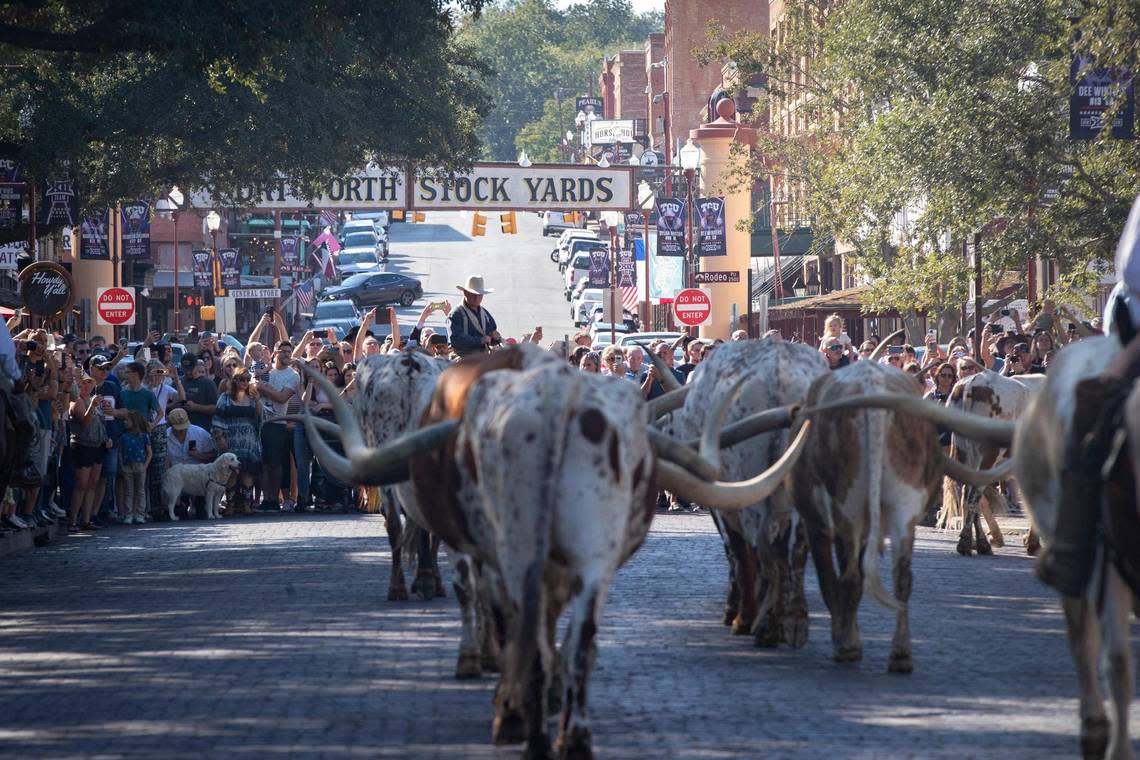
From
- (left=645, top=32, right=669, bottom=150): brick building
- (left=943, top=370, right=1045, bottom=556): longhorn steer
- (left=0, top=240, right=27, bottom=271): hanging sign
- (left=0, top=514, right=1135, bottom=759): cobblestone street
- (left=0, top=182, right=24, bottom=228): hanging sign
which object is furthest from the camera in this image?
(left=645, top=32, right=669, bottom=150): brick building

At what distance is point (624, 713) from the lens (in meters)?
9.44

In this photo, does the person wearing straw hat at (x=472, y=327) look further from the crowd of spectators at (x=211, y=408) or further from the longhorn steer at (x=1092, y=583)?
the longhorn steer at (x=1092, y=583)

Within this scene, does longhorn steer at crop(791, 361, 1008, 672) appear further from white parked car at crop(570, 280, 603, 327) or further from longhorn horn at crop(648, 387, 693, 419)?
white parked car at crop(570, 280, 603, 327)

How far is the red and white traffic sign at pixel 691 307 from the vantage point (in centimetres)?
4072

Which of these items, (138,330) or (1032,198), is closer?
(1032,198)

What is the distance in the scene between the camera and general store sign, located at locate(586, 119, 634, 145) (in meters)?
137

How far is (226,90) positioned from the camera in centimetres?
3092

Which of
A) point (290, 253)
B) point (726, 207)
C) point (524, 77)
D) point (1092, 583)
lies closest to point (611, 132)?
point (524, 77)

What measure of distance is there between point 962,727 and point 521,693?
235 cm

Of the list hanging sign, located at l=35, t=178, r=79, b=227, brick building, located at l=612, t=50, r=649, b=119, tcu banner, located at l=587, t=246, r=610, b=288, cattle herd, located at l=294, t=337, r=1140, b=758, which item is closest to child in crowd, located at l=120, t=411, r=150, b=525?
hanging sign, located at l=35, t=178, r=79, b=227

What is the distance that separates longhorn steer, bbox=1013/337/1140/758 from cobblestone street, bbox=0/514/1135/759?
574 millimetres

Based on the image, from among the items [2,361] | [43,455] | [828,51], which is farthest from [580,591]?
[828,51]

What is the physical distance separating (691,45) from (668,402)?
95999 mm

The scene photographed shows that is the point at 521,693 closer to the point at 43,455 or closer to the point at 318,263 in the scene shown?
the point at 43,455
